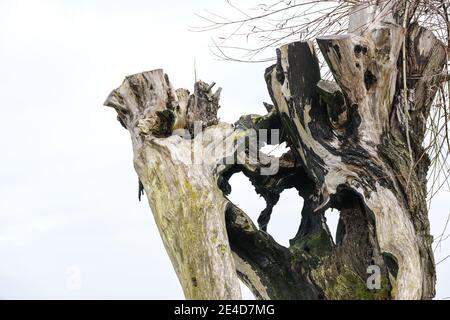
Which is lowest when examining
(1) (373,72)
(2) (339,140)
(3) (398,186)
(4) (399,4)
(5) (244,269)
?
(5) (244,269)

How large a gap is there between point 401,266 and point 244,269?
3.91 feet

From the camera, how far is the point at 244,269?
16.7 feet

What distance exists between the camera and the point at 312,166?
4.89 metres

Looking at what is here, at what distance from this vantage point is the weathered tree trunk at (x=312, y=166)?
4.52m

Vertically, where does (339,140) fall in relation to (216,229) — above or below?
above

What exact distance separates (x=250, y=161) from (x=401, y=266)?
1.31m

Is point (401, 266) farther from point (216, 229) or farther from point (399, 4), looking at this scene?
point (399, 4)

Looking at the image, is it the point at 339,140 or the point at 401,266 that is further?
the point at 339,140

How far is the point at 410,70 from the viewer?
5.00 m

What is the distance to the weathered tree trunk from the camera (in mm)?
4516
